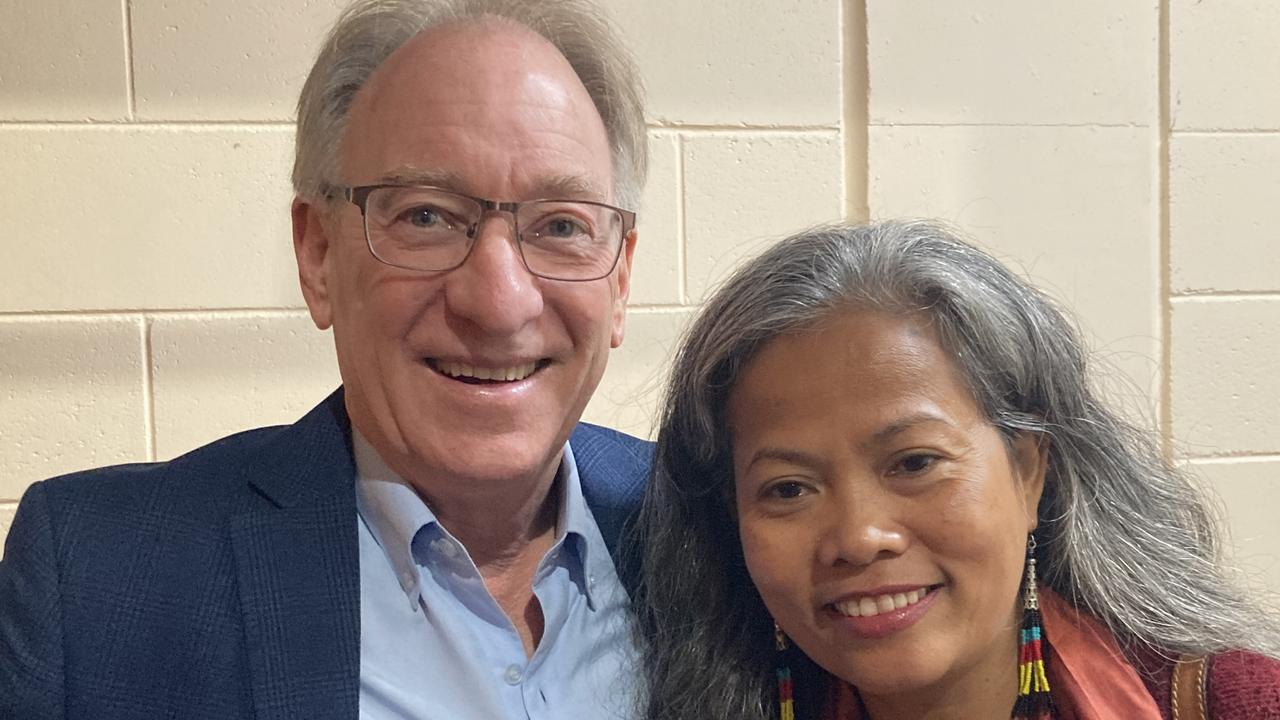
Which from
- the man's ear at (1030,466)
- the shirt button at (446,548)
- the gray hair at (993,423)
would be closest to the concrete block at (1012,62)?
the gray hair at (993,423)

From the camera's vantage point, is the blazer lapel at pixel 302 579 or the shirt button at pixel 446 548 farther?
the shirt button at pixel 446 548

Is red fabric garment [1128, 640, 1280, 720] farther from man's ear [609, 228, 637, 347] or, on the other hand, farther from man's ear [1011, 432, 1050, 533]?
man's ear [609, 228, 637, 347]

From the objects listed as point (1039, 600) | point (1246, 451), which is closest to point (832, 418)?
point (1039, 600)

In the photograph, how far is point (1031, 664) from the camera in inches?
50.6

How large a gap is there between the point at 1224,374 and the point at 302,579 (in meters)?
2.22

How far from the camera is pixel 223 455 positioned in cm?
145

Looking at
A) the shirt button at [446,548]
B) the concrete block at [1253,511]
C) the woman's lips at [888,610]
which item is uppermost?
the shirt button at [446,548]

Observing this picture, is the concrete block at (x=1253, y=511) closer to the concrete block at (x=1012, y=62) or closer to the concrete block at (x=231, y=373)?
the concrete block at (x=1012, y=62)

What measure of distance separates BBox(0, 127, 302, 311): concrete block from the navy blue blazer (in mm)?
933

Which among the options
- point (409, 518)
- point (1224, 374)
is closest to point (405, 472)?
point (409, 518)

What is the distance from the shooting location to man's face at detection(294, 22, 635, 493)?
4.46 ft

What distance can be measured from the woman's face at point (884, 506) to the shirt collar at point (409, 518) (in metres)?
0.33

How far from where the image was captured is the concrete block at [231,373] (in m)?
2.28

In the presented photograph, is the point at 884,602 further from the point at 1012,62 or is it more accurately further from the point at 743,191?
the point at 1012,62
